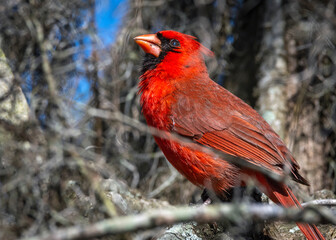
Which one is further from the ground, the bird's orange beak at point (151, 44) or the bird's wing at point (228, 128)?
the bird's orange beak at point (151, 44)

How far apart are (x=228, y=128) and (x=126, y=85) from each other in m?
2.18

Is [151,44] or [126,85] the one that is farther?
[126,85]

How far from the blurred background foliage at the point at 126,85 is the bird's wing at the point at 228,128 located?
3.26 ft

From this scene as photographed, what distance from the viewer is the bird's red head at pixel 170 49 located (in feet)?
11.6

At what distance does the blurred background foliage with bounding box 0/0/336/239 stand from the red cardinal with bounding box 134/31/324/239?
85cm

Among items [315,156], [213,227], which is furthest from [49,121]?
[315,156]

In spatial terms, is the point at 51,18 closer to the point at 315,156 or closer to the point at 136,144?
the point at 136,144

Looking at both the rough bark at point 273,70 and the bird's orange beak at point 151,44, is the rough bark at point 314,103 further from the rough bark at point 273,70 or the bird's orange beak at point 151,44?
the bird's orange beak at point 151,44

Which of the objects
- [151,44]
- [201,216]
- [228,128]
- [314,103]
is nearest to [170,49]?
[151,44]

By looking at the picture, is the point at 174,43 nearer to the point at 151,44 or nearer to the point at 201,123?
the point at 151,44

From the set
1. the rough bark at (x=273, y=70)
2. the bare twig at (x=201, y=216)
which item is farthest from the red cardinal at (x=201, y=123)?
the bare twig at (x=201, y=216)

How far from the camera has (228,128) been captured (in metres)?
3.10

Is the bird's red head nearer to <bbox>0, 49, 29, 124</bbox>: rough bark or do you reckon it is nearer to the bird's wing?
the bird's wing

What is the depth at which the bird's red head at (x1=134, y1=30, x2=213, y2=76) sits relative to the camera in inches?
139
